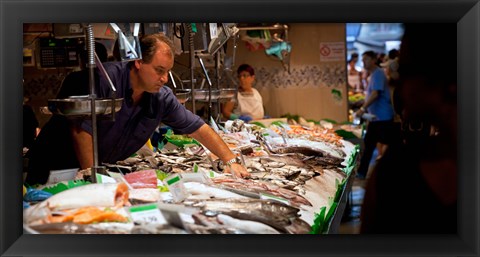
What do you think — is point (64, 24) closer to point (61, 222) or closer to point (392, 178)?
point (61, 222)

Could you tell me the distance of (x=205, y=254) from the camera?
3.41 metres

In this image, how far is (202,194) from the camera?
3398mm

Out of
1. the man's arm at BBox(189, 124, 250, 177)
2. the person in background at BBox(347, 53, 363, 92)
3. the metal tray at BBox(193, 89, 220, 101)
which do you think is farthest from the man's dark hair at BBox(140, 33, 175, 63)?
the person in background at BBox(347, 53, 363, 92)

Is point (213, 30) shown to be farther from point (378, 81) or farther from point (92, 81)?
point (378, 81)

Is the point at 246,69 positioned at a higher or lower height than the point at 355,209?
higher

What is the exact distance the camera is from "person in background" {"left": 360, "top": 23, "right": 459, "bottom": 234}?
355cm

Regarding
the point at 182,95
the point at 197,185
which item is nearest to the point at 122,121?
the point at 182,95

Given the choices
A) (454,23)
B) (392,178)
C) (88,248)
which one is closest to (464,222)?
(392,178)

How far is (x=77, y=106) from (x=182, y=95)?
0.52 m

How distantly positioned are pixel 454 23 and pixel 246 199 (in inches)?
45.2

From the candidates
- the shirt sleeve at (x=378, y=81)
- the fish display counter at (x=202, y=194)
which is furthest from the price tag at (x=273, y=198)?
the shirt sleeve at (x=378, y=81)

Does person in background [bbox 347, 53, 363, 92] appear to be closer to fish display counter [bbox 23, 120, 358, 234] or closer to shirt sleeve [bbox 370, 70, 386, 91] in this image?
shirt sleeve [bbox 370, 70, 386, 91]

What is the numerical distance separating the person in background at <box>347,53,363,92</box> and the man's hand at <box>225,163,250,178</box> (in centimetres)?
62

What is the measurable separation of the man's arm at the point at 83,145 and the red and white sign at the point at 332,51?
3.56 feet
